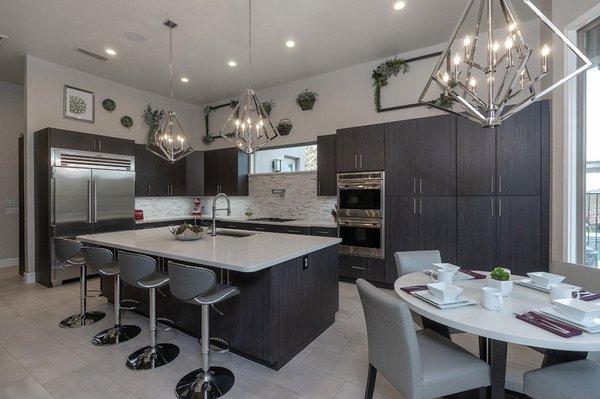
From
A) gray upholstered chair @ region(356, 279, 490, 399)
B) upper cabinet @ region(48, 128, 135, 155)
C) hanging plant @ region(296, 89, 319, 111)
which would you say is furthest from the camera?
hanging plant @ region(296, 89, 319, 111)

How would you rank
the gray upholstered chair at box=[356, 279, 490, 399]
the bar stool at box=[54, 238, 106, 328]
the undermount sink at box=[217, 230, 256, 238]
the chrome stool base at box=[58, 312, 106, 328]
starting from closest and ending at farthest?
the gray upholstered chair at box=[356, 279, 490, 399], the bar stool at box=[54, 238, 106, 328], the chrome stool base at box=[58, 312, 106, 328], the undermount sink at box=[217, 230, 256, 238]

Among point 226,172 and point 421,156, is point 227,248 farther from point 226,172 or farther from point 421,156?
point 226,172

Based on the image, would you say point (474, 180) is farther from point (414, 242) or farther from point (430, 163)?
point (414, 242)

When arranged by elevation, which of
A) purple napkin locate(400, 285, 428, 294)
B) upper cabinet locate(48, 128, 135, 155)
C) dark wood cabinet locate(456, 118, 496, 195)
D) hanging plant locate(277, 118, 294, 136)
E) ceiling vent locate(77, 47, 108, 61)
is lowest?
purple napkin locate(400, 285, 428, 294)

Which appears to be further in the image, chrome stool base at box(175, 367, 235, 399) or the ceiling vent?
the ceiling vent

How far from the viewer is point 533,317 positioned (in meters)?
1.45

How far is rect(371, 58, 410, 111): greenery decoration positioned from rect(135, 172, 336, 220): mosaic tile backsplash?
1732 millimetres

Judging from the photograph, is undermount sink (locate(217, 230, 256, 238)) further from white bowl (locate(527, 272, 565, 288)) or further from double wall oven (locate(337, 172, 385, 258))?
white bowl (locate(527, 272, 565, 288))

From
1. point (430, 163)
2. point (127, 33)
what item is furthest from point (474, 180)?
point (127, 33)

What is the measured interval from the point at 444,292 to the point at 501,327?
0.98 feet

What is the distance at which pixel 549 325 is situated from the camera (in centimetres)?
136

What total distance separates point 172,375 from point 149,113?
5.43 meters

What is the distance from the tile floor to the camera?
6.86ft

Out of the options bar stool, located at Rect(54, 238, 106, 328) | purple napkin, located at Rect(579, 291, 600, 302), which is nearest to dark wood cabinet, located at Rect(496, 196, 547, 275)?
purple napkin, located at Rect(579, 291, 600, 302)
